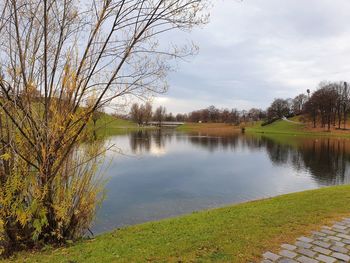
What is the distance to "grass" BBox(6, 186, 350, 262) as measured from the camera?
4480 mm

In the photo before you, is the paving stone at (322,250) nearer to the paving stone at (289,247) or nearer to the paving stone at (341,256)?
the paving stone at (341,256)

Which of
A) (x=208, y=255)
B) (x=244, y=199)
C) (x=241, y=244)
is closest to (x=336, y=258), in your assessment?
(x=241, y=244)

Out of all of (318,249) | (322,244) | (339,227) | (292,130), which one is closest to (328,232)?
(339,227)

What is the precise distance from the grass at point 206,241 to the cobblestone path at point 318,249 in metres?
0.20

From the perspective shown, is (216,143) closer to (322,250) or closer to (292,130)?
(322,250)

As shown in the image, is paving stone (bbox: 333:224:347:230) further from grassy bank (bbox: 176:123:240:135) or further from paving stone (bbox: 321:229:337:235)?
grassy bank (bbox: 176:123:240:135)

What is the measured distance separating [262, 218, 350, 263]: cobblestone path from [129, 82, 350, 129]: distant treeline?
1631 inches

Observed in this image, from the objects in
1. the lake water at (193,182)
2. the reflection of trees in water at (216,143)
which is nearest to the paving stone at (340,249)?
the lake water at (193,182)

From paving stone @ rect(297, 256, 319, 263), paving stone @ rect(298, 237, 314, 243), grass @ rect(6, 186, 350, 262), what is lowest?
grass @ rect(6, 186, 350, 262)

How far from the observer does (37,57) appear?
5.36m

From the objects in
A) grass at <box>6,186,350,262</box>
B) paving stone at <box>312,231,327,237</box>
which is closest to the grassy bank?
grass at <box>6,186,350,262</box>

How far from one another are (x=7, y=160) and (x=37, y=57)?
1.96m

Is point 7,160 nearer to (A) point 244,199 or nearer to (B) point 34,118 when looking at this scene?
(B) point 34,118

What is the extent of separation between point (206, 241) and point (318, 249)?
176 centimetres
